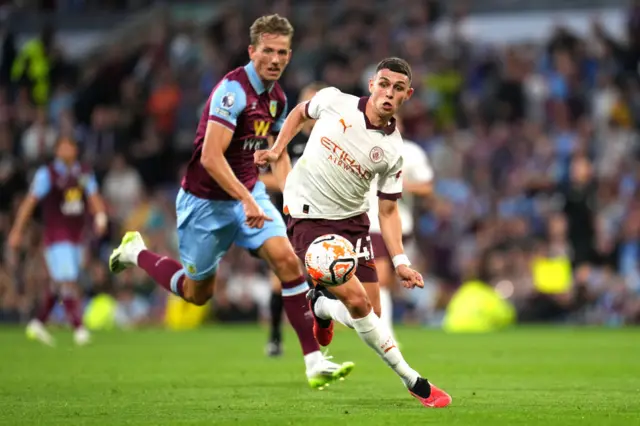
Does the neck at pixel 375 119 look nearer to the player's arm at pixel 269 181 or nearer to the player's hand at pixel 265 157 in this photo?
the player's hand at pixel 265 157

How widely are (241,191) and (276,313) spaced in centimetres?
434

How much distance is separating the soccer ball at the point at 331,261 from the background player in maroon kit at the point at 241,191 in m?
0.72

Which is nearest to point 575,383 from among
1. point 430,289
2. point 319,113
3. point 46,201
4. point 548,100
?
point 319,113

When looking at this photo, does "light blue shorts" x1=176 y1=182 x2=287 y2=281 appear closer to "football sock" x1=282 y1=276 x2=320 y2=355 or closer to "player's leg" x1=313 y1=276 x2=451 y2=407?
"football sock" x1=282 y1=276 x2=320 y2=355

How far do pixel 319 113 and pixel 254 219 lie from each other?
39.0 inches

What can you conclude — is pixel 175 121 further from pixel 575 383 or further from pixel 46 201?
pixel 575 383

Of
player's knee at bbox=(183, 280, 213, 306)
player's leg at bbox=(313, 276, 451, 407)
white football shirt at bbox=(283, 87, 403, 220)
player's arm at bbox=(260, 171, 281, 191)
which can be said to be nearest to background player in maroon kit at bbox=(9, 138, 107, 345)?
player's arm at bbox=(260, 171, 281, 191)

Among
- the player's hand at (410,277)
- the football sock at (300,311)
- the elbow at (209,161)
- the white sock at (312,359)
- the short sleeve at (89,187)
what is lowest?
the white sock at (312,359)

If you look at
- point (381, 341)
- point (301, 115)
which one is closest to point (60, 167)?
point (301, 115)

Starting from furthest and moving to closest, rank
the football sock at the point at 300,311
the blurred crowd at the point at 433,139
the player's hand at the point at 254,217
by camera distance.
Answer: the blurred crowd at the point at 433,139
the football sock at the point at 300,311
the player's hand at the point at 254,217

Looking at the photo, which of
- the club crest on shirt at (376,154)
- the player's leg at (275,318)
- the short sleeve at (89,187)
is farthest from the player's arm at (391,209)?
the short sleeve at (89,187)

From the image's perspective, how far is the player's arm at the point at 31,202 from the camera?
54.0 ft

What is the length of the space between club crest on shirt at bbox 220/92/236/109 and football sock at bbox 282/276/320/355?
1658 millimetres

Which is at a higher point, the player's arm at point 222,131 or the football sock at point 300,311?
the player's arm at point 222,131
